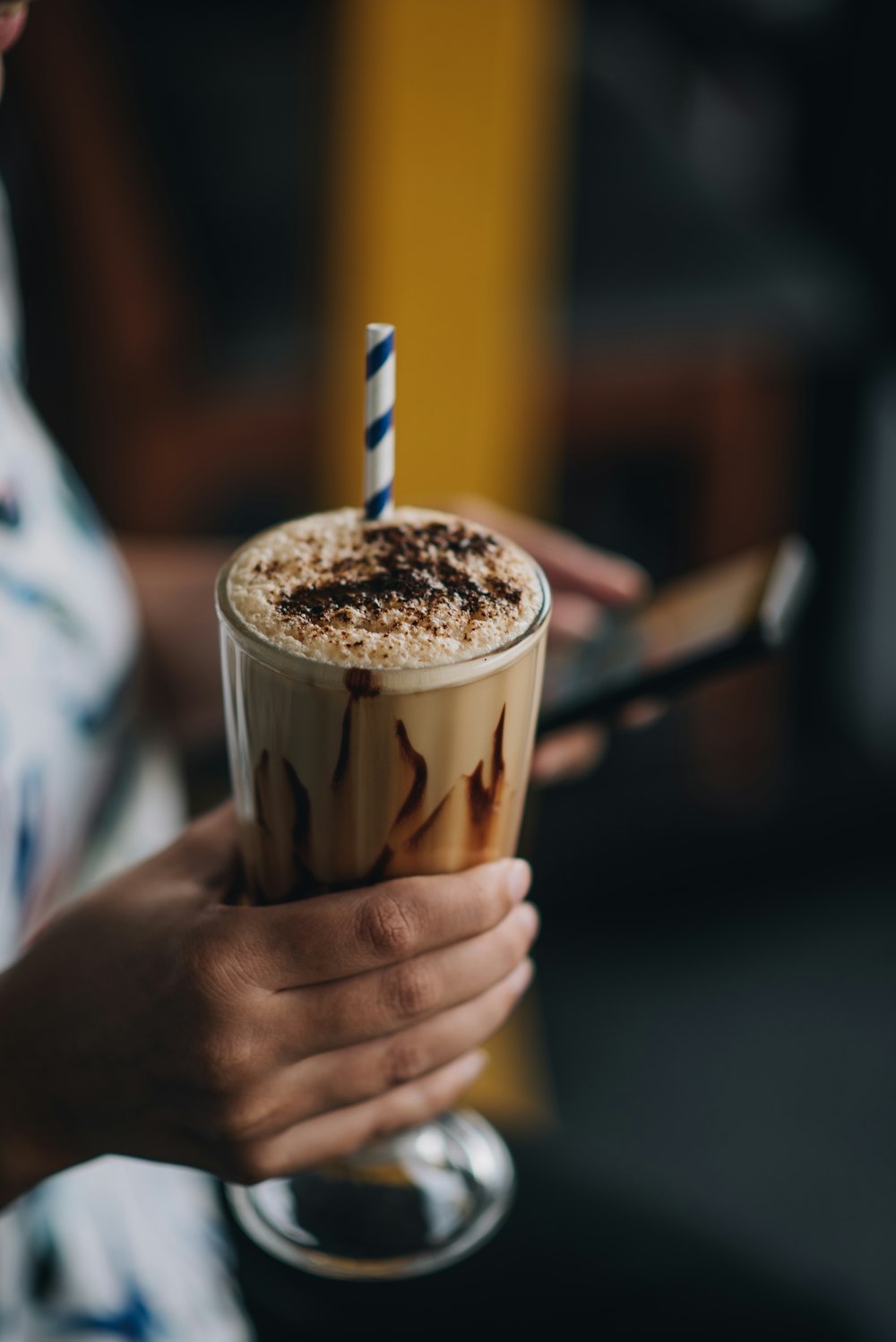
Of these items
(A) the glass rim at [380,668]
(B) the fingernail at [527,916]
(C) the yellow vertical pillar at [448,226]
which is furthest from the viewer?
(C) the yellow vertical pillar at [448,226]

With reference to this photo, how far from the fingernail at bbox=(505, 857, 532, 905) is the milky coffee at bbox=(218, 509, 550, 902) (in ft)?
0.09

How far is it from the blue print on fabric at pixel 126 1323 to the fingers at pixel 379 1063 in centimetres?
28

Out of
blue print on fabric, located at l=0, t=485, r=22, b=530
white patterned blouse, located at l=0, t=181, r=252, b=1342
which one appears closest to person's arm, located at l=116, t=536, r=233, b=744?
white patterned blouse, located at l=0, t=181, r=252, b=1342

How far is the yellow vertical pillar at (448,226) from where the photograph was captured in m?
1.69

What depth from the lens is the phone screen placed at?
0.90 meters

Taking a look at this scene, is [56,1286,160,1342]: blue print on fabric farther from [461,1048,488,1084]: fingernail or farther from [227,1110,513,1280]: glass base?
[461,1048,488,1084]: fingernail

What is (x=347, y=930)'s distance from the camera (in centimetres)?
64

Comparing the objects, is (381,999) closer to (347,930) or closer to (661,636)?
(347,930)

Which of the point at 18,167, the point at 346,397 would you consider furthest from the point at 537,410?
Answer: the point at 18,167

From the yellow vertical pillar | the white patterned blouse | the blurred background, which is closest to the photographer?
the white patterned blouse

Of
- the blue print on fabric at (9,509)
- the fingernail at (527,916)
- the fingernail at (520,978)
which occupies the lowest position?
the fingernail at (520,978)

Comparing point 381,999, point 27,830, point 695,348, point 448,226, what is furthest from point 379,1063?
point 695,348

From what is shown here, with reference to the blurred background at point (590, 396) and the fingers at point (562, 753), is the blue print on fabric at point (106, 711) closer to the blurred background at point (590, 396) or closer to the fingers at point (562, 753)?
the fingers at point (562, 753)

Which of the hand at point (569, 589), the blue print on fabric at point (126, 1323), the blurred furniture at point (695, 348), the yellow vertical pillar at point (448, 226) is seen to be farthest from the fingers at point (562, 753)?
the blurred furniture at point (695, 348)
